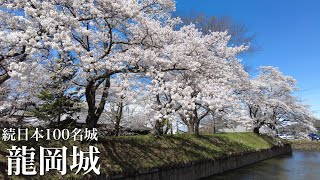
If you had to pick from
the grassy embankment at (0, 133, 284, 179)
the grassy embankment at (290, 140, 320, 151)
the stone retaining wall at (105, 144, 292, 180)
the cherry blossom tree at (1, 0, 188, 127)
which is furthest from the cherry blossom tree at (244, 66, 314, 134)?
the cherry blossom tree at (1, 0, 188, 127)

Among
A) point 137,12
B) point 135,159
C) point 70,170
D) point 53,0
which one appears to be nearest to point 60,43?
point 53,0

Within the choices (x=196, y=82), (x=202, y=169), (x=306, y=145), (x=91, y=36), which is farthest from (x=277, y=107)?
(x=91, y=36)

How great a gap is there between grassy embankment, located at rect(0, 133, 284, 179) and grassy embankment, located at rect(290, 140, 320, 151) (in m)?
20.8

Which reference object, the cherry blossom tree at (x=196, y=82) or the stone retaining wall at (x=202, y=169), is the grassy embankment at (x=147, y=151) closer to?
the stone retaining wall at (x=202, y=169)

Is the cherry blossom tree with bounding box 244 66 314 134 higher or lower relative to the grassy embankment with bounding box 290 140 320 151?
higher

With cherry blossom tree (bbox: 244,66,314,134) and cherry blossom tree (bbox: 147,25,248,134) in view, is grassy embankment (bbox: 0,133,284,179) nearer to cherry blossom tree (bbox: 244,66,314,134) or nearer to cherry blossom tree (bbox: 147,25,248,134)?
cherry blossom tree (bbox: 147,25,248,134)

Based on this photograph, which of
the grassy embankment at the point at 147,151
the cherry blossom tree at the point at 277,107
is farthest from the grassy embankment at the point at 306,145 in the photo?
the grassy embankment at the point at 147,151

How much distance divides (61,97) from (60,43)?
6.45m

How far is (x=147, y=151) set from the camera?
12812mm

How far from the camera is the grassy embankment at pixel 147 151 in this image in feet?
33.0

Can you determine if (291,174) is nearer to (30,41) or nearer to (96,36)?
(96,36)

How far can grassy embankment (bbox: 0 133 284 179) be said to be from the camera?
10.1m

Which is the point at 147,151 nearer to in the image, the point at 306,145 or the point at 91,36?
the point at 91,36

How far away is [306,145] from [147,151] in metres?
30.7
